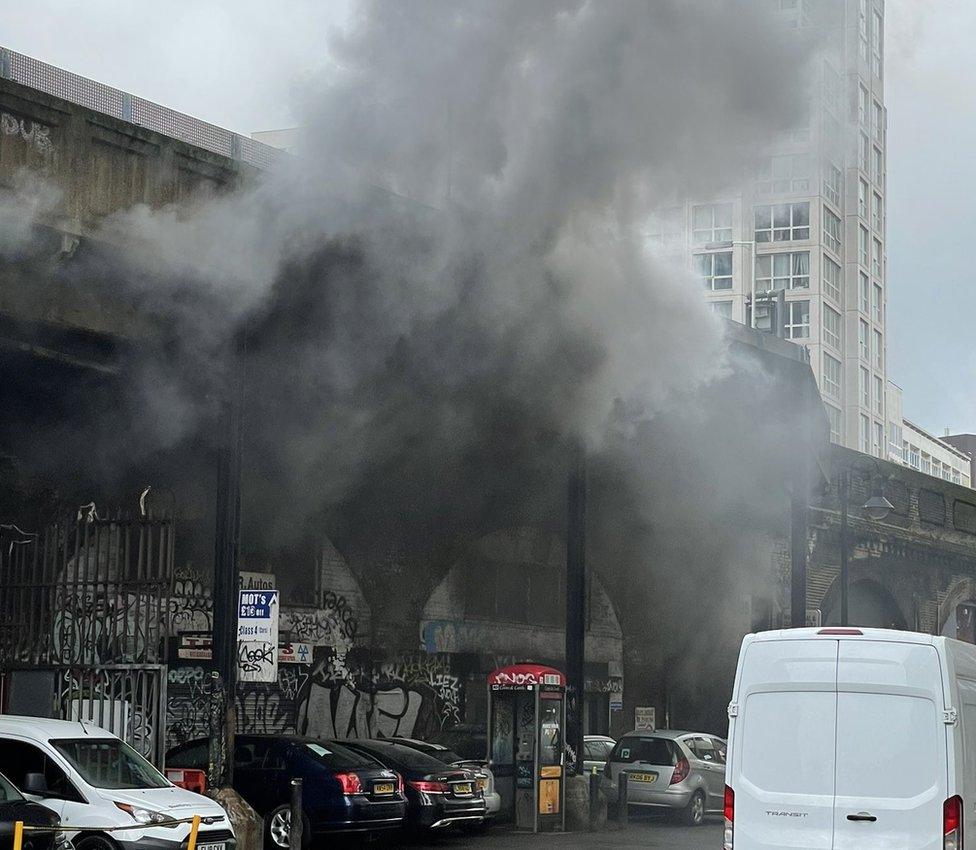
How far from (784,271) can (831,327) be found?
3.48m

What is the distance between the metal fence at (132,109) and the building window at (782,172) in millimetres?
5386

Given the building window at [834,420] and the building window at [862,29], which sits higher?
the building window at [834,420]

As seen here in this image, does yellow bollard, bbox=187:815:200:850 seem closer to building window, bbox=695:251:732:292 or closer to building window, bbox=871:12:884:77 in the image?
building window, bbox=871:12:884:77

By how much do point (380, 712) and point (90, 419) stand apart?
780 cm

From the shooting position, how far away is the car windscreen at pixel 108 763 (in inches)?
509

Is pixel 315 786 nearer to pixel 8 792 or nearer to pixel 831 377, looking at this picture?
pixel 8 792

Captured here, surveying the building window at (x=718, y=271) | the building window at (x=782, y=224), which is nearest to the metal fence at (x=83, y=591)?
the building window at (x=718, y=271)

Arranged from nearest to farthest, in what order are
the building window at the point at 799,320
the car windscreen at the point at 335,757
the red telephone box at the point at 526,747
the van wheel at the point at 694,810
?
1. the car windscreen at the point at 335,757
2. the red telephone box at the point at 526,747
3. the van wheel at the point at 694,810
4. the building window at the point at 799,320

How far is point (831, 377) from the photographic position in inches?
2675

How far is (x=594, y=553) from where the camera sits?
29.0m

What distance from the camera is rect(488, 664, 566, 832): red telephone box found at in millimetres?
19688

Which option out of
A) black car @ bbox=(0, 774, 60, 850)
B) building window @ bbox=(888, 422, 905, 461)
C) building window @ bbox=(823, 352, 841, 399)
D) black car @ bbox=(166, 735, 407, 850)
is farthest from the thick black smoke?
building window @ bbox=(888, 422, 905, 461)

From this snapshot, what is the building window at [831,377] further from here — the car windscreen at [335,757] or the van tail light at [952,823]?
the van tail light at [952,823]

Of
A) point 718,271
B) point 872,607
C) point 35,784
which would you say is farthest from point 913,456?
point 35,784
